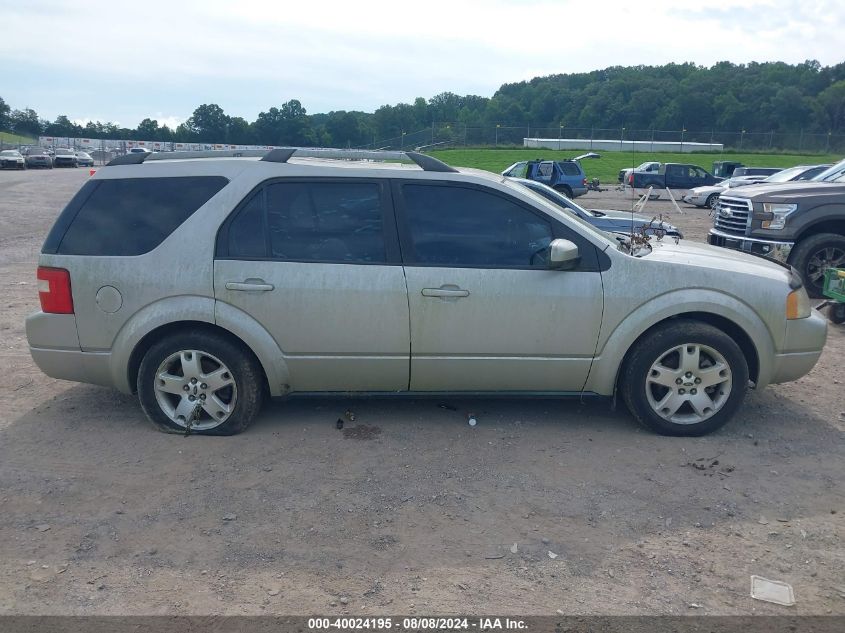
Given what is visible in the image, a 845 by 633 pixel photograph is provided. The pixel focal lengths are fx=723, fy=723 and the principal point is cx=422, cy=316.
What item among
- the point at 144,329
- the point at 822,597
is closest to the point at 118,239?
the point at 144,329

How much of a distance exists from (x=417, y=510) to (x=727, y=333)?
251 cm

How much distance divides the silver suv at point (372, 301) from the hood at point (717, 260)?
0.15 feet

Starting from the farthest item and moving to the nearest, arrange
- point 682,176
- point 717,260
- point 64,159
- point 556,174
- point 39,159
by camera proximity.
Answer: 1. point 64,159
2. point 39,159
3. point 682,176
4. point 556,174
5. point 717,260

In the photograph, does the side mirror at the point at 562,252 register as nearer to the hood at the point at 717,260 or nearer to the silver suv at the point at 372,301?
the silver suv at the point at 372,301

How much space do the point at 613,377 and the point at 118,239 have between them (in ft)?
11.2

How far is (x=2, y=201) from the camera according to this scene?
22281mm

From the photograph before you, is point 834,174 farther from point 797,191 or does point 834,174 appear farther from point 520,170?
point 520,170

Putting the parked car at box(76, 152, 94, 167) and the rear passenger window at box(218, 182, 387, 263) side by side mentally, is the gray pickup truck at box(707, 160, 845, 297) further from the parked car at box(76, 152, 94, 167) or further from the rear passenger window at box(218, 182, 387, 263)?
the parked car at box(76, 152, 94, 167)

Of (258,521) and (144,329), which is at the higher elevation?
(144,329)

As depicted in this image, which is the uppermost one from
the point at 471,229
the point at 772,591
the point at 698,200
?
the point at 471,229

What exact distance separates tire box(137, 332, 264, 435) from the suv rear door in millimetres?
286

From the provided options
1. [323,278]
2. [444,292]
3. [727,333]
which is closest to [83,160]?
[323,278]

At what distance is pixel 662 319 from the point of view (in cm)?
474

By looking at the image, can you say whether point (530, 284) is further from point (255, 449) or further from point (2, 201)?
point (2, 201)
